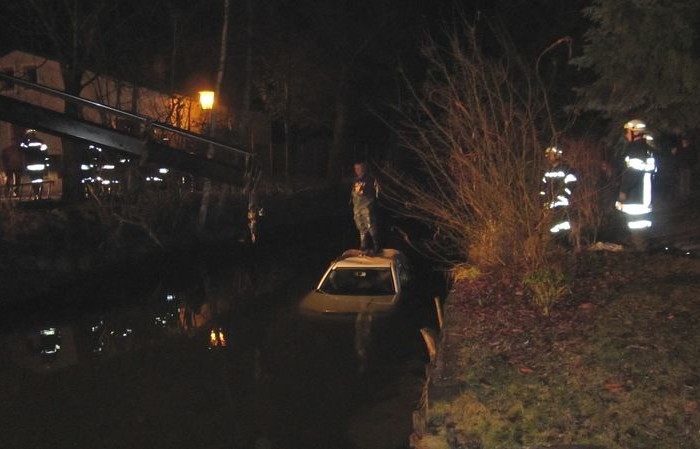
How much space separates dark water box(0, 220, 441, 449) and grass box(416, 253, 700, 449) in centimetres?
115

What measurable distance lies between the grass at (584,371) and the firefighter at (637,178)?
225cm

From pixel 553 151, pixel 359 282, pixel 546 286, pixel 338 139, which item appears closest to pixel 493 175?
pixel 553 151

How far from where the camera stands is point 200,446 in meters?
6.77

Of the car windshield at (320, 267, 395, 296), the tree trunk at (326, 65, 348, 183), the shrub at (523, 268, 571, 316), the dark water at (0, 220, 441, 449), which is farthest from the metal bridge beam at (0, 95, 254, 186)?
the tree trunk at (326, 65, 348, 183)

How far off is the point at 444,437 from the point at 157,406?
3630 mm

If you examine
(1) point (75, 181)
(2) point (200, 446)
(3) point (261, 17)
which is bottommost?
(2) point (200, 446)

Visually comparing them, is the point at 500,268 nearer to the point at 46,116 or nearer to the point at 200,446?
the point at 200,446

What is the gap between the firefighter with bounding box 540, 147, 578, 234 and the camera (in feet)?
31.7

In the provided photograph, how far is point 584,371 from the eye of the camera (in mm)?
6098

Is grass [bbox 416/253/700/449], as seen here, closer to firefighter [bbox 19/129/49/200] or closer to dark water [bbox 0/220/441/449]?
dark water [bbox 0/220/441/449]

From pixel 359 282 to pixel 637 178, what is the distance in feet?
15.2

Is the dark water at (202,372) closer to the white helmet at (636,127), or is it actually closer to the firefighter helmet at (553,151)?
the firefighter helmet at (553,151)

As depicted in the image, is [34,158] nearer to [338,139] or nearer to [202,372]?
[202,372]

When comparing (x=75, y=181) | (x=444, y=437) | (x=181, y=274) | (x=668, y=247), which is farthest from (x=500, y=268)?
(x=75, y=181)
